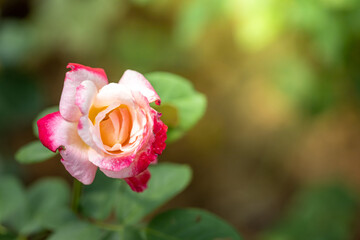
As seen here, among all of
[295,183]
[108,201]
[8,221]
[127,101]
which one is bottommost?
[295,183]

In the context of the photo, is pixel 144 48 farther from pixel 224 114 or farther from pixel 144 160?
pixel 144 160

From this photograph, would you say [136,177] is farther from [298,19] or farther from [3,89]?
[3,89]

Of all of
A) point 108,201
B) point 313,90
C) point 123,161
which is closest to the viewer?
point 123,161

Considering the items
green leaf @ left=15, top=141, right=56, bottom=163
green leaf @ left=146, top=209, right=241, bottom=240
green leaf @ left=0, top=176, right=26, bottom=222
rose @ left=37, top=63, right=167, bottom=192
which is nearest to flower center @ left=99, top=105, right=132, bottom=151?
rose @ left=37, top=63, right=167, bottom=192

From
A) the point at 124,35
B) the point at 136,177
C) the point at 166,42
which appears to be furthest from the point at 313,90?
the point at 136,177

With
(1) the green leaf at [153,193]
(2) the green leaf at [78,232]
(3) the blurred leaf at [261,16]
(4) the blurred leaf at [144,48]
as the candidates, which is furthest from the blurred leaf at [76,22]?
(2) the green leaf at [78,232]

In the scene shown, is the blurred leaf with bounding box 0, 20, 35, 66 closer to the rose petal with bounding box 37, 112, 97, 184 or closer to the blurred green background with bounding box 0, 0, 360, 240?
the blurred green background with bounding box 0, 0, 360, 240

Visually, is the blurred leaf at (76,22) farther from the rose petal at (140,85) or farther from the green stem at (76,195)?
the rose petal at (140,85)

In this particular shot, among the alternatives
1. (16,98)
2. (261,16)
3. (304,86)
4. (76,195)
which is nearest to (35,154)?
(76,195)
